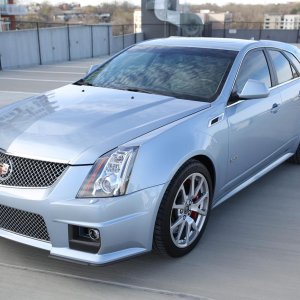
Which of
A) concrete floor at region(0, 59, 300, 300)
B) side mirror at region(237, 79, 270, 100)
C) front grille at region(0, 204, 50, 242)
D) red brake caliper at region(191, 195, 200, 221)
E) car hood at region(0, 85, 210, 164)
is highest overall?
side mirror at region(237, 79, 270, 100)

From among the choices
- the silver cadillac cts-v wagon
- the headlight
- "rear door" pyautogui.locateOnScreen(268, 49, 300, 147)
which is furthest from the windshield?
the headlight

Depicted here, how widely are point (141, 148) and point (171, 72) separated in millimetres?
1500

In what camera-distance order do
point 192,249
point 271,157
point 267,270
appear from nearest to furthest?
point 267,270 < point 192,249 < point 271,157

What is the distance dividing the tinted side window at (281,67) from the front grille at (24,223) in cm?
299

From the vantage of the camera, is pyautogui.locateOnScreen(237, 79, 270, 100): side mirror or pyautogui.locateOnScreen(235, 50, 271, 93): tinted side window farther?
pyautogui.locateOnScreen(235, 50, 271, 93): tinted side window

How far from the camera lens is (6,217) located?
2.99 m

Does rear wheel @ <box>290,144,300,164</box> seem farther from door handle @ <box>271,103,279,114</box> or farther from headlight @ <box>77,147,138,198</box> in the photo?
headlight @ <box>77,147,138,198</box>

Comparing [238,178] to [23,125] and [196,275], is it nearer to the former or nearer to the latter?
[196,275]

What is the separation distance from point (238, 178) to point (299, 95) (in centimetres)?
157

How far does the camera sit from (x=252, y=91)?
149 inches

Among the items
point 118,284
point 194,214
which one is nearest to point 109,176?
point 118,284

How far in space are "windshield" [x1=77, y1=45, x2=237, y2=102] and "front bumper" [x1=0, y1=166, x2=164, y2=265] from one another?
1.30 meters

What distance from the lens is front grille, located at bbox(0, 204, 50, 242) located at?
113 inches

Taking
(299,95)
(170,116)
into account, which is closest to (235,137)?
(170,116)
